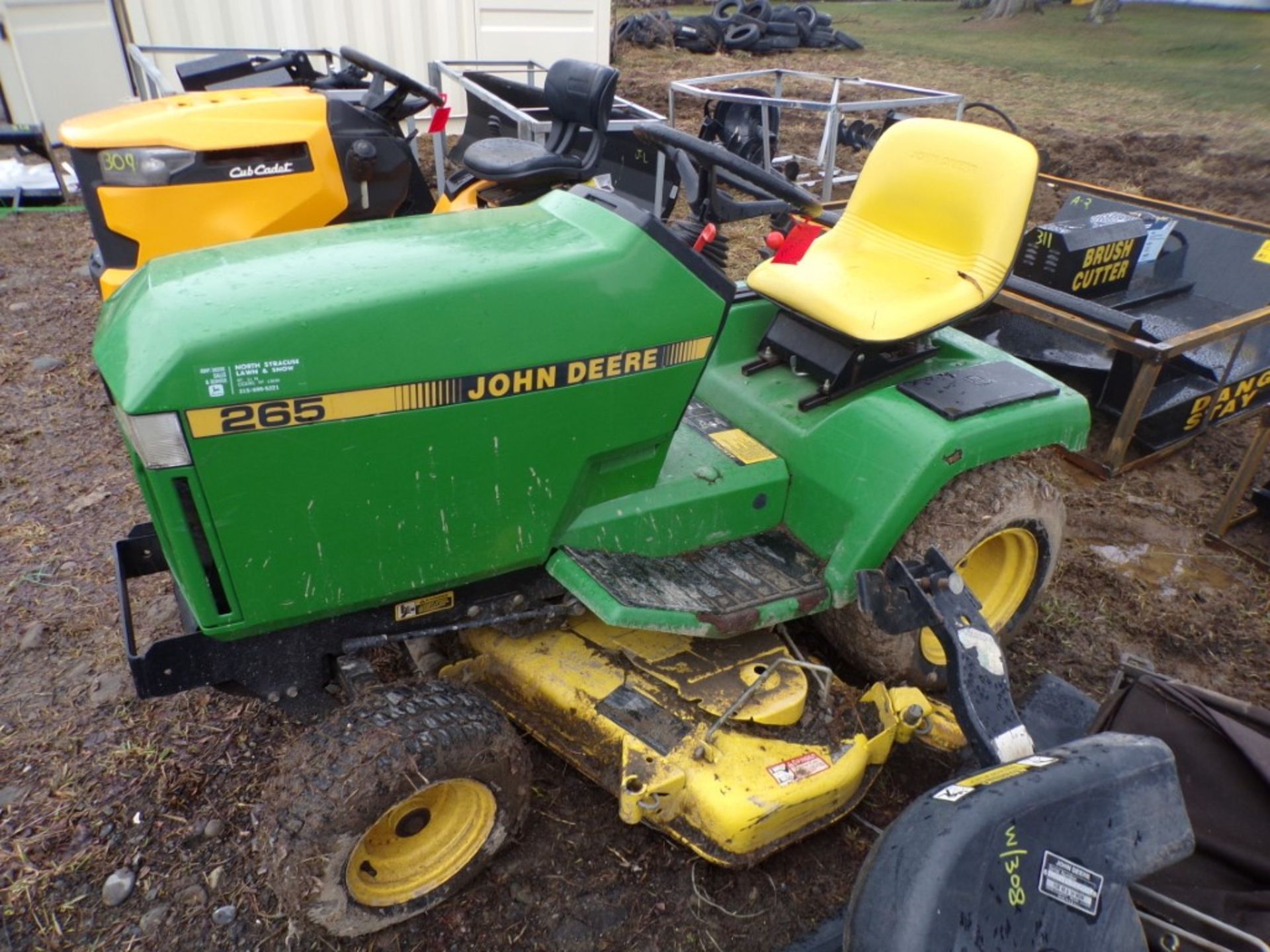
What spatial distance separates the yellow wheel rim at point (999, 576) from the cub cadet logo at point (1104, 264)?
80.8 inches

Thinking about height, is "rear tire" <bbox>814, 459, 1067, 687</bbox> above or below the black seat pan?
below

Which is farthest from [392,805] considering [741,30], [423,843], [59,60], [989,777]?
[741,30]

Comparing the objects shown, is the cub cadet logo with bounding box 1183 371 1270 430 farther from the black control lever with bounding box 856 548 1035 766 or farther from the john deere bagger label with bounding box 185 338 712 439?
the john deere bagger label with bounding box 185 338 712 439

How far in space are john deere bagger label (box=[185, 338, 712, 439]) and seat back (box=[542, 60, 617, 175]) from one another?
1071 mm

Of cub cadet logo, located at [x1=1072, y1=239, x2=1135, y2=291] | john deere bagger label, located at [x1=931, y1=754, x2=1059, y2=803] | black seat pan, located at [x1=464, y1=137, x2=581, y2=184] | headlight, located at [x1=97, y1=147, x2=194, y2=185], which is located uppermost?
black seat pan, located at [x1=464, y1=137, x2=581, y2=184]

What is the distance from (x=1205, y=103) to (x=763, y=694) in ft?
37.7

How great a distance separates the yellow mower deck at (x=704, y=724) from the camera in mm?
1899

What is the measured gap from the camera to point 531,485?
1.89 m

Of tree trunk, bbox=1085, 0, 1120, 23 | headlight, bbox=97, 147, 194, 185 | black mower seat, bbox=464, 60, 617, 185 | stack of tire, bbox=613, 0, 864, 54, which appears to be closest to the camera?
black mower seat, bbox=464, 60, 617, 185

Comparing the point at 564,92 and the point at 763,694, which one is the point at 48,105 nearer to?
the point at 564,92

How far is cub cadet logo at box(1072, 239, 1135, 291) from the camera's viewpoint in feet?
13.9

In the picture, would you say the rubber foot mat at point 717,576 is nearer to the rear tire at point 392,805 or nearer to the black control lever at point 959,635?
the black control lever at point 959,635

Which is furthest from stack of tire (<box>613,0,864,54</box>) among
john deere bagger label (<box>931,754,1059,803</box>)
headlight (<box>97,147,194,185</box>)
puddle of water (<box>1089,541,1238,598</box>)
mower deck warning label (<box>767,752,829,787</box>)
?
john deere bagger label (<box>931,754,1059,803</box>)

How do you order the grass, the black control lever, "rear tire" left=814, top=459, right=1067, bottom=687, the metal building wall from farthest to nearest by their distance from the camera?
the grass < the metal building wall < "rear tire" left=814, top=459, right=1067, bottom=687 < the black control lever
